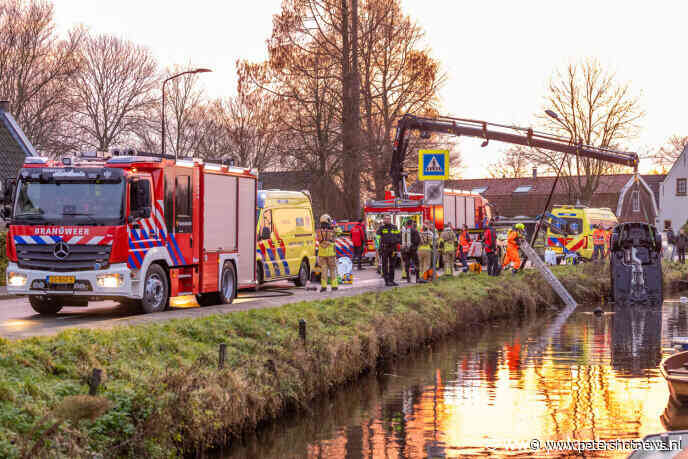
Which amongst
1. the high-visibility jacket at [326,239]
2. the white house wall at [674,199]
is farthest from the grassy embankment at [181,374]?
the white house wall at [674,199]

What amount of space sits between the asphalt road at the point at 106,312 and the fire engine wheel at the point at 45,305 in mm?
Answer: 126

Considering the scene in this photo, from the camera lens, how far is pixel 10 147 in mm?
41562

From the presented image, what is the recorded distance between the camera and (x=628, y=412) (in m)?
12.5

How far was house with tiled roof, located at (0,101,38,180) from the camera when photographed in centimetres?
4069

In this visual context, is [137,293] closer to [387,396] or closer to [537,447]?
[387,396]

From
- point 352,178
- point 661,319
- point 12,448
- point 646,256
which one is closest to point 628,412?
point 12,448

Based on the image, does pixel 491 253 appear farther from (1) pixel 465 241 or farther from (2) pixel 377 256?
(1) pixel 465 241

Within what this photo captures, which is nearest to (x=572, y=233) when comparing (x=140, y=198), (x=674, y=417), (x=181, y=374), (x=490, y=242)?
(x=490, y=242)

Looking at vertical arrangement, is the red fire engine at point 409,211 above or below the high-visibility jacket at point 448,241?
above

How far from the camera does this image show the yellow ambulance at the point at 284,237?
80.8 ft

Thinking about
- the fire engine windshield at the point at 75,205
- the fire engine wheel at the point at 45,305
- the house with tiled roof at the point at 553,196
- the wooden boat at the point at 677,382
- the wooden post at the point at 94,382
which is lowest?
the wooden boat at the point at 677,382

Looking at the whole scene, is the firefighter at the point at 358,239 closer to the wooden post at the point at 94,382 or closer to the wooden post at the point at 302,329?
the wooden post at the point at 302,329

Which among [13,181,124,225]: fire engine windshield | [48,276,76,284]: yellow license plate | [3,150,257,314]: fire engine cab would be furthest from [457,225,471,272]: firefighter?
[48,276,76,284]: yellow license plate

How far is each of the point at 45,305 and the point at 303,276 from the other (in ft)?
32.4
